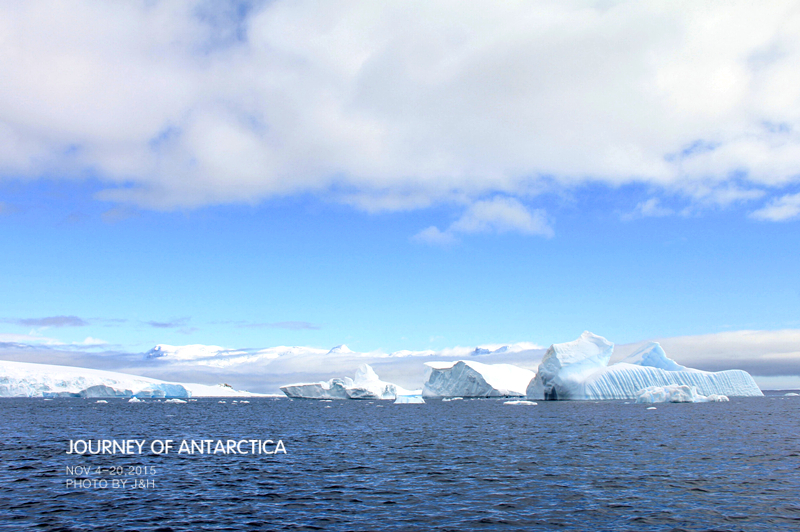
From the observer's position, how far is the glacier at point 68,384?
378 feet

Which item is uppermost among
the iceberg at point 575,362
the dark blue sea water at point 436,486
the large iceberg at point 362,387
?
the iceberg at point 575,362

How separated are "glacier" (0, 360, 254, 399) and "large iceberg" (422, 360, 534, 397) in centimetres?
6310

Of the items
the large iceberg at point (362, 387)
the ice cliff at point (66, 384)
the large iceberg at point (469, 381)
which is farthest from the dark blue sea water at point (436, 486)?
the ice cliff at point (66, 384)

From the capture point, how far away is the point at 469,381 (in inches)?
3784

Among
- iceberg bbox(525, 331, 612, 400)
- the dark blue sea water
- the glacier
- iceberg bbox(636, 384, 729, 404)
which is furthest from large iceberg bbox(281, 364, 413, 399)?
the dark blue sea water

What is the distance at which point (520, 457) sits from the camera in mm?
24172

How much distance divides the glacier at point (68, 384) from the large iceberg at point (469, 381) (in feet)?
207

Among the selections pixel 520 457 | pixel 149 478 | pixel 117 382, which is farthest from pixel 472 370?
pixel 117 382

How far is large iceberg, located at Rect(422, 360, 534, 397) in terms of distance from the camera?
311 feet

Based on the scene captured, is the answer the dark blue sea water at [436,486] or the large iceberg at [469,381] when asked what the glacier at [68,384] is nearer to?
the large iceberg at [469,381]

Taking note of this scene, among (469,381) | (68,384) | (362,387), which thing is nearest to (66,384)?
(68,384)

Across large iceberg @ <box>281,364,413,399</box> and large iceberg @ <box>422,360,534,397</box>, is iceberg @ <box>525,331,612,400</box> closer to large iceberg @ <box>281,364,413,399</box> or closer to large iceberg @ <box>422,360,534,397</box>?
large iceberg @ <box>422,360,534,397</box>

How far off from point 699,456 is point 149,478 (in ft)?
76.9

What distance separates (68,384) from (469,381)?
9072cm
